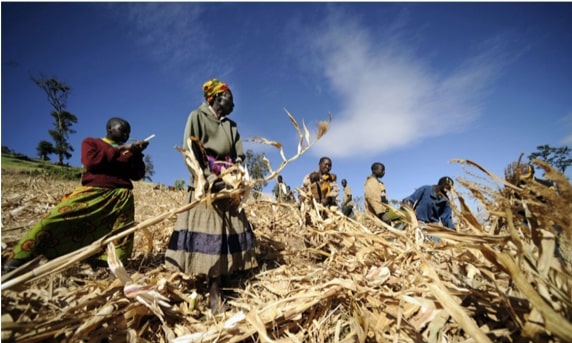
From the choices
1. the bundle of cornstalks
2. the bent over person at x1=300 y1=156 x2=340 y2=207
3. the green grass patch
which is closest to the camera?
the bundle of cornstalks

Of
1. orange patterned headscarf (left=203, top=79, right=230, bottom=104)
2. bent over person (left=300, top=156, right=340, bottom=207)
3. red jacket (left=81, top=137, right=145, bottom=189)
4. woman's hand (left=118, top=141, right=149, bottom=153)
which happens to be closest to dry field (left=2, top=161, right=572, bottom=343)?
red jacket (left=81, top=137, right=145, bottom=189)

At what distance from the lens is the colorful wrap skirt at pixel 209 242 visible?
1.96 metres

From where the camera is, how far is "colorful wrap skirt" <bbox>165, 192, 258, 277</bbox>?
1961mm

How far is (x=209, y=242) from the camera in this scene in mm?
2012

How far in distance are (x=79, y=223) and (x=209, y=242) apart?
1.12 meters

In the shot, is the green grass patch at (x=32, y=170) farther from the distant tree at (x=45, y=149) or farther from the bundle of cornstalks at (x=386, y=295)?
the distant tree at (x=45, y=149)

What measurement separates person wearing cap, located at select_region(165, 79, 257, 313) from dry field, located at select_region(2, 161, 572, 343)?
206 millimetres

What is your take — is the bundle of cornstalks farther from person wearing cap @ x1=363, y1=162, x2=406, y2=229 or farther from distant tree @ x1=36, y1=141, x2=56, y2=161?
distant tree @ x1=36, y1=141, x2=56, y2=161

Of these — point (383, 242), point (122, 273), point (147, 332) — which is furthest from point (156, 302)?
point (383, 242)

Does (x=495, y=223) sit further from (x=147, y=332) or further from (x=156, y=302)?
(x=147, y=332)

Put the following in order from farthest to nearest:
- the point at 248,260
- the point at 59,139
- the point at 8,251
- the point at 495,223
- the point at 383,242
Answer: the point at 59,139
the point at 248,260
the point at 8,251
the point at 383,242
the point at 495,223

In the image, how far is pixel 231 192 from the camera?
4.97 feet

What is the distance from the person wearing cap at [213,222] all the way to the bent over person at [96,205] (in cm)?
66

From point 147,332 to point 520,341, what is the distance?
5.94 ft
